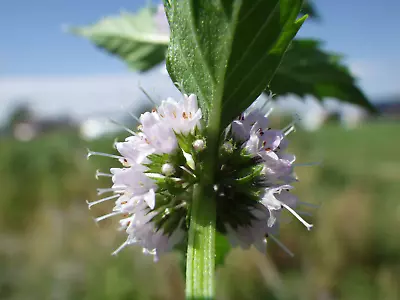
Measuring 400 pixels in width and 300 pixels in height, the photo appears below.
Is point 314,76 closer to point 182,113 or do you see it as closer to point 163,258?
point 182,113

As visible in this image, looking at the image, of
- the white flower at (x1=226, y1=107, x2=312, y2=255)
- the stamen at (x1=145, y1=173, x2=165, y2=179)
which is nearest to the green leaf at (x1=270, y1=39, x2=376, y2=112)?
the white flower at (x1=226, y1=107, x2=312, y2=255)

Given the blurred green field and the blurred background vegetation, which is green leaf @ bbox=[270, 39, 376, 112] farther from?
the blurred green field

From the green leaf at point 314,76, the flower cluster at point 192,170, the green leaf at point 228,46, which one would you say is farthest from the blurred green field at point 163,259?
the green leaf at point 228,46

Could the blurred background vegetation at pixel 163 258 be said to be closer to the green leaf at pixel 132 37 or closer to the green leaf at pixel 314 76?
the green leaf at pixel 132 37

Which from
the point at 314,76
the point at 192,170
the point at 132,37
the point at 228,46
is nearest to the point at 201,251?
the point at 192,170

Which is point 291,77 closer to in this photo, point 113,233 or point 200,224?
point 200,224
